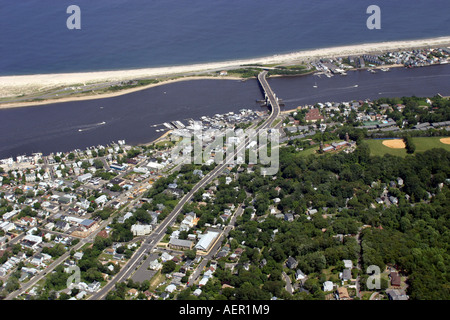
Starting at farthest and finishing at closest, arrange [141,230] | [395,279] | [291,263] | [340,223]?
[141,230] → [340,223] → [291,263] → [395,279]

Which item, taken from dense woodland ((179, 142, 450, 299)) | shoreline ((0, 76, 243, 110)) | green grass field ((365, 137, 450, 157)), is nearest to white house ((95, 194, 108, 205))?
dense woodland ((179, 142, 450, 299))

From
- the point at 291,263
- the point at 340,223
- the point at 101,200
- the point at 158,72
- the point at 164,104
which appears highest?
the point at 158,72

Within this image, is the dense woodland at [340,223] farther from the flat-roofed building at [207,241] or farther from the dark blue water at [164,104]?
the dark blue water at [164,104]

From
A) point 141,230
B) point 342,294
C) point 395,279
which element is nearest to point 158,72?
point 141,230

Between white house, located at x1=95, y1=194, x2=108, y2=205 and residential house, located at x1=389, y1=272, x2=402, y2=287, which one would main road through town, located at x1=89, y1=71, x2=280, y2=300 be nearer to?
white house, located at x1=95, y1=194, x2=108, y2=205

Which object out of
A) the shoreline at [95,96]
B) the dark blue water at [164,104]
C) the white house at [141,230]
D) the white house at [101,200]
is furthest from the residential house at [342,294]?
the shoreline at [95,96]

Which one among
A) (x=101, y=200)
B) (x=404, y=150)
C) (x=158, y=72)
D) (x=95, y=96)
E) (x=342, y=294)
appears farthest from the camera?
(x=158, y=72)

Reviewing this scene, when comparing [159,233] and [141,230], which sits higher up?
[141,230]

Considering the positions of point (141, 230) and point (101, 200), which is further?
point (101, 200)

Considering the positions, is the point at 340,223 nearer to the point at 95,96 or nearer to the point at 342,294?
the point at 342,294
